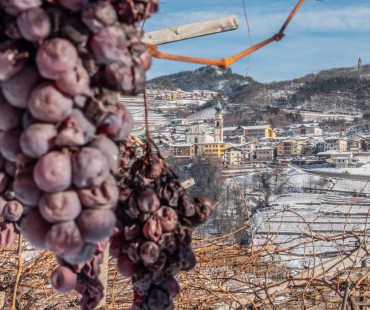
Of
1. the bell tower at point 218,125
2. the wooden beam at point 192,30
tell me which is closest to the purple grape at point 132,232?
the wooden beam at point 192,30

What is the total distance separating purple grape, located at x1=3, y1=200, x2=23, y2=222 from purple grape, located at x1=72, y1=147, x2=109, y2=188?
0.14 m

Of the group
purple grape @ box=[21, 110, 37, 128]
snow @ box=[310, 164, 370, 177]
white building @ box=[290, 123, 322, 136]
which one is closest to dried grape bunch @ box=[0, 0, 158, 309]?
purple grape @ box=[21, 110, 37, 128]

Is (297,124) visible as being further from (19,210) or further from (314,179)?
(19,210)

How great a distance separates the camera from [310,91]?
47.9 m

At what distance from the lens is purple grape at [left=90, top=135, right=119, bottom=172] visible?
0.29 meters

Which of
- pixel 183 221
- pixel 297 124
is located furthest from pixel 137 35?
pixel 297 124

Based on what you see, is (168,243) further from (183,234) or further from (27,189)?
(27,189)

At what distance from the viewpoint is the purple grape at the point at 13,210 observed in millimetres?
401

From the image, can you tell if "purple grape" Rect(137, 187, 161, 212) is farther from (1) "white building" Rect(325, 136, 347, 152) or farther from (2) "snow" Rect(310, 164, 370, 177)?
(1) "white building" Rect(325, 136, 347, 152)

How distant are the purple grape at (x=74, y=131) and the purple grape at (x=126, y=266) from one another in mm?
137

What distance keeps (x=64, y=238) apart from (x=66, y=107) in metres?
0.07

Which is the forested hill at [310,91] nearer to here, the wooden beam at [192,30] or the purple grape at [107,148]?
the wooden beam at [192,30]

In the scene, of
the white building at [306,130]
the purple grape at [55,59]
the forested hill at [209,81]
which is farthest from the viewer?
the forested hill at [209,81]

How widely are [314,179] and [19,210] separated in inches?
1227
